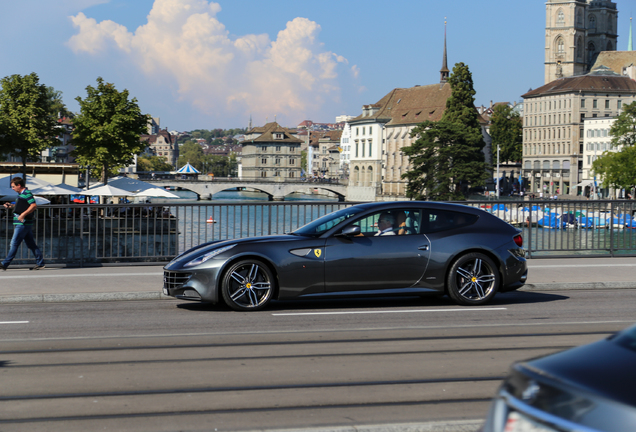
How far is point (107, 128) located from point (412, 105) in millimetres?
105499

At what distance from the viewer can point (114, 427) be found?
185 inches

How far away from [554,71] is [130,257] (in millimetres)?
161370

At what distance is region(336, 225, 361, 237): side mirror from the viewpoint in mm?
9539

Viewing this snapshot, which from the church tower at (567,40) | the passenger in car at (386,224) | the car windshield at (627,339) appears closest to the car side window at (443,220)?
the passenger in car at (386,224)

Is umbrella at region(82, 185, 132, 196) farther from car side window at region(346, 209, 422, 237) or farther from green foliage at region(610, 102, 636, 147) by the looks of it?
green foliage at region(610, 102, 636, 147)

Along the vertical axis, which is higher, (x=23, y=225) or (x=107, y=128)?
(x=107, y=128)

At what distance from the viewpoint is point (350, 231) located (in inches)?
376

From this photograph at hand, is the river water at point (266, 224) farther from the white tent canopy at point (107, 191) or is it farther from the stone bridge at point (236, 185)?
the stone bridge at point (236, 185)

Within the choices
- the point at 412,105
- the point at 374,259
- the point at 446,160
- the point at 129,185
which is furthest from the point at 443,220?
the point at 412,105

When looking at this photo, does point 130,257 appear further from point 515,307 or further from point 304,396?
point 304,396

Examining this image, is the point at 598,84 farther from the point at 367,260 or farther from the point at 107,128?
the point at 367,260

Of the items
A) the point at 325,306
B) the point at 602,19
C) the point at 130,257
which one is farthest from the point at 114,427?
the point at 602,19

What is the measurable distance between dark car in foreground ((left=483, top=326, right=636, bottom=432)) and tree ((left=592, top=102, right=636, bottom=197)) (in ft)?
302

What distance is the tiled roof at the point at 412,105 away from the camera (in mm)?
139375
